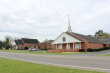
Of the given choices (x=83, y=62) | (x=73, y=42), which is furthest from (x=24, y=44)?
(x=83, y=62)

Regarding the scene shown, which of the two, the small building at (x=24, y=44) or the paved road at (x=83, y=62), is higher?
the small building at (x=24, y=44)

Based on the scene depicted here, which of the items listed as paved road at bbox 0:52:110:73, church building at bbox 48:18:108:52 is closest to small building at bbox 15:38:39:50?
church building at bbox 48:18:108:52

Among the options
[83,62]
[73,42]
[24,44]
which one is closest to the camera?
[83,62]

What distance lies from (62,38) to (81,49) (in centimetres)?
804

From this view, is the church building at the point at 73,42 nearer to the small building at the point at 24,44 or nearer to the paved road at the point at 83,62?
the paved road at the point at 83,62

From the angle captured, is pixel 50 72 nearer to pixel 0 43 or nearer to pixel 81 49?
pixel 81 49

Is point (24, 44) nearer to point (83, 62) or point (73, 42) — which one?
point (73, 42)

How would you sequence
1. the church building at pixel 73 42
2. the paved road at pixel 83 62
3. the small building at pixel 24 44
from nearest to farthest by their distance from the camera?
the paved road at pixel 83 62 < the church building at pixel 73 42 < the small building at pixel 24 44

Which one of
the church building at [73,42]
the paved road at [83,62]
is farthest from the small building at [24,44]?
the paved road at [83,62]

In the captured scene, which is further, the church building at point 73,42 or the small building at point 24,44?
the small building at point 24,44

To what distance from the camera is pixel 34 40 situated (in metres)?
86.2

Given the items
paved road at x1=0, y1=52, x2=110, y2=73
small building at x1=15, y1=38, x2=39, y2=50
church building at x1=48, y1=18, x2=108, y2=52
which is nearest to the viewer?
paved road at x1=0, y1=52, x2=110, y2=73

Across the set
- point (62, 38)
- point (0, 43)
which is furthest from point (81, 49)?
point (0, 43)

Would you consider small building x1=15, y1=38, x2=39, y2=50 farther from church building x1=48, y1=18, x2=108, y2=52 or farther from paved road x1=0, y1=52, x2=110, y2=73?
paved road x1=0, y1=52, x2=110, y2=73
